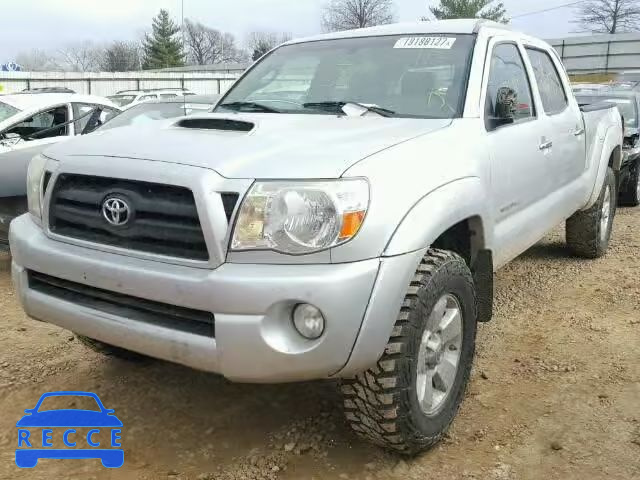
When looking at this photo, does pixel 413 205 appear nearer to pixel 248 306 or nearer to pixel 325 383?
pixel 248 306

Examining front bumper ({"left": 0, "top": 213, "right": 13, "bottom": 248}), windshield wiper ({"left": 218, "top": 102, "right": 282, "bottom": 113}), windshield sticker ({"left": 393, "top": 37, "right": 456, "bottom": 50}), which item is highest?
→ windshield sticker ({"left": 393, "top": 37, "right": 456, "bottom": 50})

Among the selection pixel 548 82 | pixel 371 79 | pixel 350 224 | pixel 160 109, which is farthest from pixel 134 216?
pixel 160 109

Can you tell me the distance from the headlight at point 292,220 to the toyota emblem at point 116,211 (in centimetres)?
49

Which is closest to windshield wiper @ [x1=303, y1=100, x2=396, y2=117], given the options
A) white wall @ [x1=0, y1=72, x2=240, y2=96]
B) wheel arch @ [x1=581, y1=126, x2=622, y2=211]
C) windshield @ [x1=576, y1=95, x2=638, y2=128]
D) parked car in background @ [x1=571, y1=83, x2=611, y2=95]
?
wheel arch @ [x1=581, y1=126, x2=622, y2=211]

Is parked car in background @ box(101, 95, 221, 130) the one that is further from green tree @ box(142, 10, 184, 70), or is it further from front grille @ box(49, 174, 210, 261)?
green tree @ box(142, 10, 184, 70)

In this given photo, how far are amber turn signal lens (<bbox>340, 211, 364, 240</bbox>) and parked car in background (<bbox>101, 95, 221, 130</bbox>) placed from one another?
4982 mm

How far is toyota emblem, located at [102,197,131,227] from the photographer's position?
2.51 metres

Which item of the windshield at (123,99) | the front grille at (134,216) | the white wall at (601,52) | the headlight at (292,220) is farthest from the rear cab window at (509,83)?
the white wall at (601,52)

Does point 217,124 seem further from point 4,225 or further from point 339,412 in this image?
point 4,225

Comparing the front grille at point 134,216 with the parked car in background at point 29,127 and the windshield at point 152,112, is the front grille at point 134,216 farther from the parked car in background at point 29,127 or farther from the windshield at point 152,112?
the windshield at point 152,112

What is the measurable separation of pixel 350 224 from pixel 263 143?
572 mm

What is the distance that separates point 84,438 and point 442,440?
1636mm

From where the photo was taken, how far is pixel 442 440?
2945mm

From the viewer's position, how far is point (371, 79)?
11.9ft
